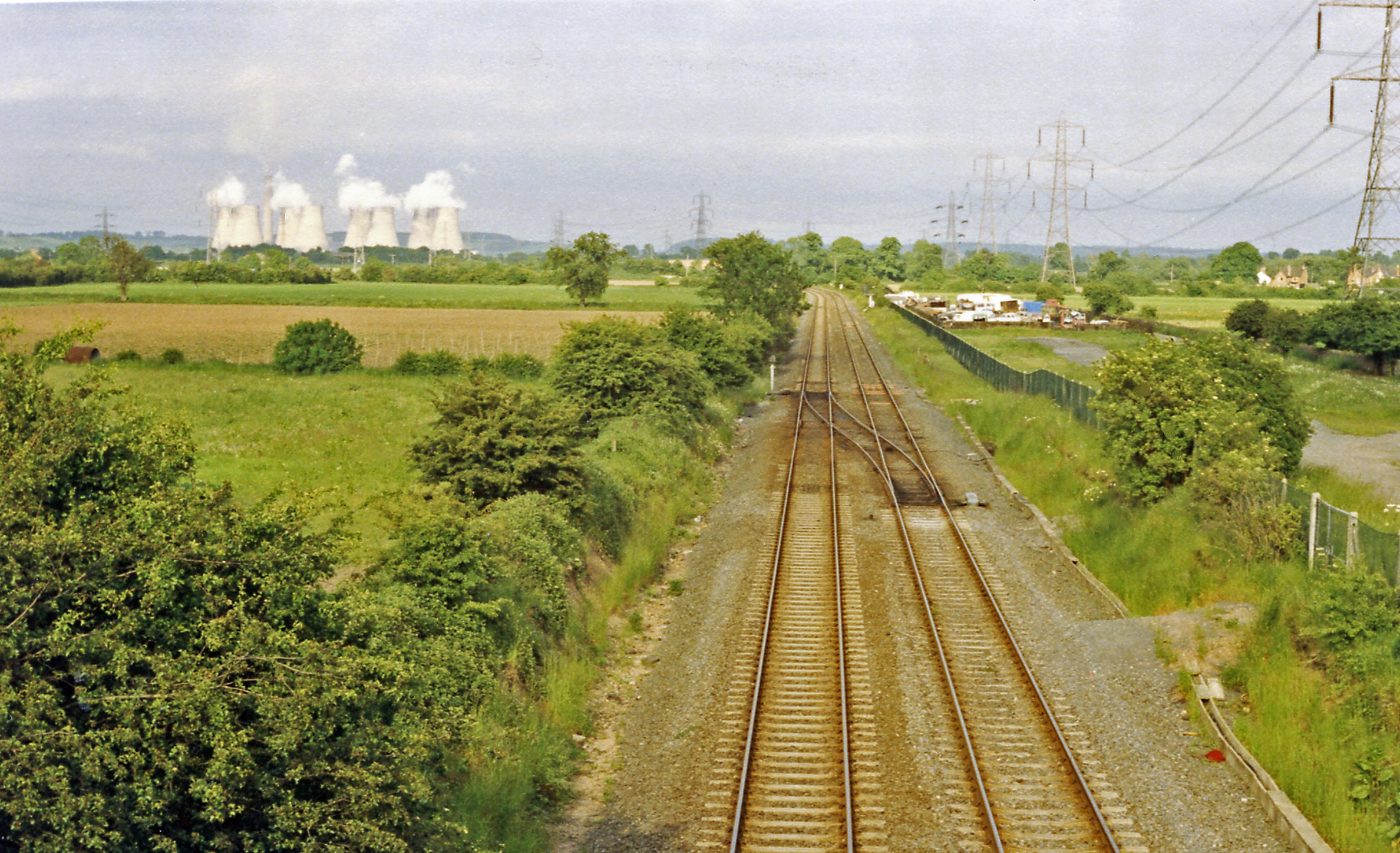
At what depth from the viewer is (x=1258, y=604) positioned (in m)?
17.3

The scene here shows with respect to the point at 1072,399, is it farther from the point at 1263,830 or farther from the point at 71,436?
the point at 71,436

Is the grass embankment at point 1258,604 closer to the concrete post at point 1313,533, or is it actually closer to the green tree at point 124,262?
the concrete post at point 1313,533

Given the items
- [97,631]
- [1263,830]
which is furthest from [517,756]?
[1263,830]

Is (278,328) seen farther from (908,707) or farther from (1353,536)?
(1353,536)

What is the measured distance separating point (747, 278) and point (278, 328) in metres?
44.4

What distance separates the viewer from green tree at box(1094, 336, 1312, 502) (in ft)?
71.6

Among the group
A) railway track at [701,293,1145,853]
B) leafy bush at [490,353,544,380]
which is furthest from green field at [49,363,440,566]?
railway track at [701,293,1145,853]

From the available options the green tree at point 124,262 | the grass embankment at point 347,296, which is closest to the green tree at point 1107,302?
the grass embankment at point 347,296

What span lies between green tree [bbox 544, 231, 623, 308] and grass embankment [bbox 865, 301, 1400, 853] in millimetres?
70397

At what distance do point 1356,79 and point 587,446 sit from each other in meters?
52.4

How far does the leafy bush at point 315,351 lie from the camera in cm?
5862

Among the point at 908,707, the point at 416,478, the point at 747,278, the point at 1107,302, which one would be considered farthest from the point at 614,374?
the point at 1107,302

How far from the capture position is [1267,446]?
2122 centimetres

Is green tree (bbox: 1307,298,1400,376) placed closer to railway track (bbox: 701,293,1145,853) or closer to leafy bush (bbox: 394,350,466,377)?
railway track (bbox: 701,293,1145,853)
